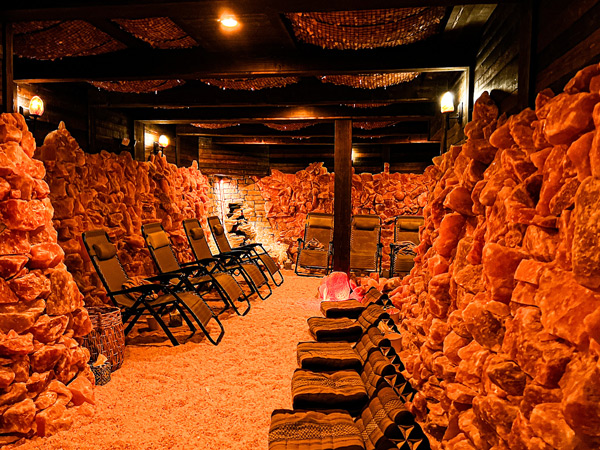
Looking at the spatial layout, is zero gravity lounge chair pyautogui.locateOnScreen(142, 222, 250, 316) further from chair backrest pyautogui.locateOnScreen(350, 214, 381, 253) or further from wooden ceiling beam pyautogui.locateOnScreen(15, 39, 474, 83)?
chair backrest pyautogui.locateOnScreen(350, 214, 381, 253)

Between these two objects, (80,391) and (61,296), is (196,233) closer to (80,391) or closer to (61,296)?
(61,296)

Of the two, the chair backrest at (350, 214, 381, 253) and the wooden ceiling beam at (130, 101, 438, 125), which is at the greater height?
the wooden ceiling beam at (130, 101, 438, 125)

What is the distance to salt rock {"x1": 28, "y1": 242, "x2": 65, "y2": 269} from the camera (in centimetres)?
269

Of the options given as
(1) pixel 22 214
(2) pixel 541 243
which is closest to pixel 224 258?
(1) pixel 22 214

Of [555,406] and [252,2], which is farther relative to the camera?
[252,2]

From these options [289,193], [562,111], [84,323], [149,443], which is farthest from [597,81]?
[289,193]

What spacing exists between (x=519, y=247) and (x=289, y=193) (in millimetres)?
7826

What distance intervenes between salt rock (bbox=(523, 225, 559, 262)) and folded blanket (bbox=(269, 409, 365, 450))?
1185 millimetres

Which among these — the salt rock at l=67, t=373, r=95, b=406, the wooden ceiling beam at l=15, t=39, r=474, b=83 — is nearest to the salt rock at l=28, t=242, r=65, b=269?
the salt rock at l=67, t=373, r=95, b=406

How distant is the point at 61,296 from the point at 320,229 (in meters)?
5.50

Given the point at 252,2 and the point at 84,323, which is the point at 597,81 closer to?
the point at 252,2

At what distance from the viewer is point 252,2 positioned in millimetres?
2613

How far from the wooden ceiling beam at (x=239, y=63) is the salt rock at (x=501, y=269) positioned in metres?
2.27

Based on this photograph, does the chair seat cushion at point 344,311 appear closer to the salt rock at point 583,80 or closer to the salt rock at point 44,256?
the salt rock at point 44,256
